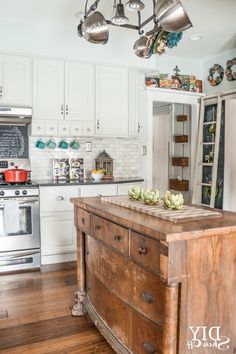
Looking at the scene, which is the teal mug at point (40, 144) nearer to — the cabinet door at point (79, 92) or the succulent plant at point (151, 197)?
the cabinet door at point (79, 92)

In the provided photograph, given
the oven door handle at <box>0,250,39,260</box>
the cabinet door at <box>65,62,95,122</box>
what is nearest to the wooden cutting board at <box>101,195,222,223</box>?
the oven door handle at <box>0,250,39,260</box>

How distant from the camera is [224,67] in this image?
Answer: 15.1 feet

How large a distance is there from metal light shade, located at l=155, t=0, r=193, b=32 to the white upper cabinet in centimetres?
222

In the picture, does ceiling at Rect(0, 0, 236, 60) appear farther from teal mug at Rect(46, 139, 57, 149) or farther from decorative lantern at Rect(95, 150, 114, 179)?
decorative lantern at Rect(95, 150, 114, 179)

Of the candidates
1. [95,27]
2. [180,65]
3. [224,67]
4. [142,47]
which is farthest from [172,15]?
[180,65]

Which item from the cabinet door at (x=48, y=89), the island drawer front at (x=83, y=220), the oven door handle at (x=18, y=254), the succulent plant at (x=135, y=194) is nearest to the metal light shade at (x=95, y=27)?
the succulent plant at (x=135, y=194)

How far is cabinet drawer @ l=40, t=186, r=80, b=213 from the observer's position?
3.58 meters

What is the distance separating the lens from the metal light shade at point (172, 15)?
187 centimetres

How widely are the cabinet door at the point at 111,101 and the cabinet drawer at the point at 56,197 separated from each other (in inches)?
36.9

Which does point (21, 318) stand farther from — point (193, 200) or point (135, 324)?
point (193, 200)

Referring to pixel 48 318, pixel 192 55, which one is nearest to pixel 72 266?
pixel 48 318

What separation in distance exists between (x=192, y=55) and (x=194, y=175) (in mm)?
1774

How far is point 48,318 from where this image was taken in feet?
8.03

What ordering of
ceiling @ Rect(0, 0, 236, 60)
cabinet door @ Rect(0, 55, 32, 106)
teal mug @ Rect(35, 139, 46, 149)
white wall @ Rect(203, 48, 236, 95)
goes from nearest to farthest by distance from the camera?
1. ceiling @ Rect(0, 0, 236, 60)
2. cabinet door @ Rect(0, 55, 32, 106)
3. teal mug @ Rect(35, 139, 46, 149)
4. white wall @ Rect(203, 48, 236, 95)
